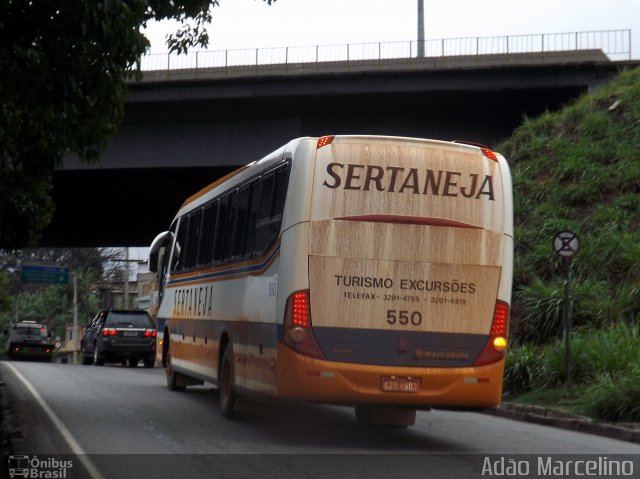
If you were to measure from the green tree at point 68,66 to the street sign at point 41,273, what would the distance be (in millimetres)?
54969

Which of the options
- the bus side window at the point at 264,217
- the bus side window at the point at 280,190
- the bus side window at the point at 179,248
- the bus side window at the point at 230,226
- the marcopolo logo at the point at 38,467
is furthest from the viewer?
the bus side window at the point at 179,248

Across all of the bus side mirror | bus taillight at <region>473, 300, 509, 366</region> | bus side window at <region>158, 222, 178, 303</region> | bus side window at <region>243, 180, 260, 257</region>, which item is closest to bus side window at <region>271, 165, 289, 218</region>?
bus side window at <region>243, 180, 260, 257</region>

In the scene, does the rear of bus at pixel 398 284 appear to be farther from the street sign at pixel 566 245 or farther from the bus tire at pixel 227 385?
the street sign at pixel 566 245

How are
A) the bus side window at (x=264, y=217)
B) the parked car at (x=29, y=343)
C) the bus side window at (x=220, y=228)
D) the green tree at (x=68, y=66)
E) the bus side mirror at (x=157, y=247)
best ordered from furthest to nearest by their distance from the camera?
the parked car at (x=29, y=343), the bus side mirror at (x=157, y=247), the bus side window at (x=220, y=228), the bus side window at (x=264, y=217), the green tree at (x=68, y=66)

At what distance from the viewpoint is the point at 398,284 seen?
38.5 ft

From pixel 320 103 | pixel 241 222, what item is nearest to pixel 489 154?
pixel 241 222

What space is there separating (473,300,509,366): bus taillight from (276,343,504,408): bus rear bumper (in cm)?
26

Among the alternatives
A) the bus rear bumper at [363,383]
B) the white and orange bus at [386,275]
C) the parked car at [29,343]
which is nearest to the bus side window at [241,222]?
the white and orange bus at [386,275]

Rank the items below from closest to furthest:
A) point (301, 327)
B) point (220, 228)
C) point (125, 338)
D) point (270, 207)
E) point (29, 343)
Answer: point (301, 327) → point (270, 207) → point (220, 228) → point (125, 338) → point (29, 343)

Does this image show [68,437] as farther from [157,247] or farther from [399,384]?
[157,247]

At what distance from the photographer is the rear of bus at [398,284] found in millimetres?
11594

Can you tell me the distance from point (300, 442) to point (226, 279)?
10.4 feet

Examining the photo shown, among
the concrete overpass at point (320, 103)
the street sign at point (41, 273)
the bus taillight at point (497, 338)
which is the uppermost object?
the concrete overpass at point (320, 103)

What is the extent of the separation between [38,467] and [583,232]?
56.5ft
